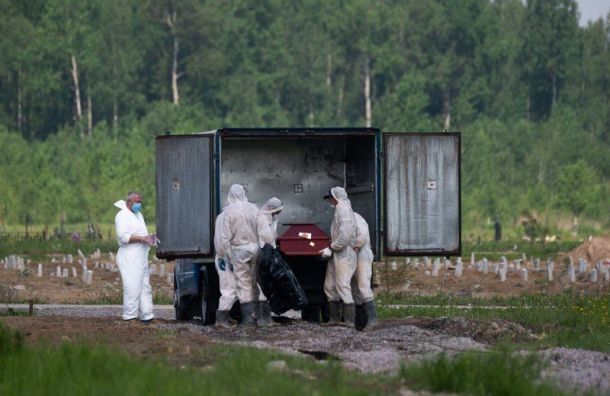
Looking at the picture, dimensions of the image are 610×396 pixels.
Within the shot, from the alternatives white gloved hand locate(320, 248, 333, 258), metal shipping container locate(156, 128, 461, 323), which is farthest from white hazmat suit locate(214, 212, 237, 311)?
white gloved hand locate(320, 248, 333, 258)

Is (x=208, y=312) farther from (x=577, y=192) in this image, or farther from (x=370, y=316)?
(x=577, y=192)

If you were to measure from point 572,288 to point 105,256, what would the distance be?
19.9 m

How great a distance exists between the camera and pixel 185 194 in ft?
84.5

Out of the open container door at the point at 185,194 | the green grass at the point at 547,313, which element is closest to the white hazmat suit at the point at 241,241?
the open container door at the point at 185,194

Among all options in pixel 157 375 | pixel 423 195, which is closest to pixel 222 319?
pixel 423 195

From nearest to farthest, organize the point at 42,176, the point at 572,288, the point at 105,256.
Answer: the point at 572,288 → the point at 105,256 → the point at 42,176

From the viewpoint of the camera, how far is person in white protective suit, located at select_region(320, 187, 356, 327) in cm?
2472

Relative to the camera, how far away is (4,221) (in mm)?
78250

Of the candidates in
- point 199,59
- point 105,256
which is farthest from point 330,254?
point 199,59

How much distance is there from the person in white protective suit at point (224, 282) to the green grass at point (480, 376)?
24.4 feet

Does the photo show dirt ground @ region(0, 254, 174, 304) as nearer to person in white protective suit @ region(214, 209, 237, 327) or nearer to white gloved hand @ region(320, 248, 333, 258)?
person in white protective suit @ region(214, 209, 237, 327)

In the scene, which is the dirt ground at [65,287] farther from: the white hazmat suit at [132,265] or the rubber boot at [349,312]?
the rubber boot at [349,312]

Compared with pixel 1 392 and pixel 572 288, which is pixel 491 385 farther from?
pixel 572 288

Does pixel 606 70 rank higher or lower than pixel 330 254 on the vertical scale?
higher
